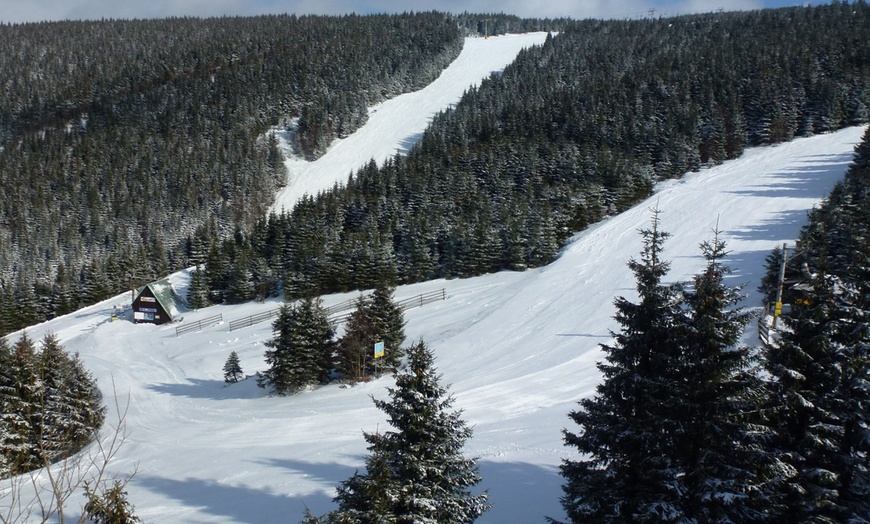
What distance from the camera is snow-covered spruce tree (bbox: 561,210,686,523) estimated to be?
8227mm

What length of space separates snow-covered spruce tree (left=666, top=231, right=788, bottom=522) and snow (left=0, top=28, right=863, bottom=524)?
498 cm

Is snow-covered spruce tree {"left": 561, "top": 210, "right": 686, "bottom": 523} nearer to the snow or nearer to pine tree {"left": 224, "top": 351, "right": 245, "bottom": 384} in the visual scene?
the snow

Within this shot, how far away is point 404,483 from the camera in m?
9.24

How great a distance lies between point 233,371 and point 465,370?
13.1m

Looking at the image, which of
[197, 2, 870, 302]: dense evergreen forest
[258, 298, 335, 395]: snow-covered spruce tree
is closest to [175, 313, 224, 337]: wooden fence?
[197, 2, 870, 302]: dense evergreen forest

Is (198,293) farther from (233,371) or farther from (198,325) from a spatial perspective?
(233,371)

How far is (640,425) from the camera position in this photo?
27.7 ft

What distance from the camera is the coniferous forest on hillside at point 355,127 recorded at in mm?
50500

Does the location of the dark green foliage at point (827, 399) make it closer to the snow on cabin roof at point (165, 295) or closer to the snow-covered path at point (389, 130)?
the snow on cabin roof at point (165, 295)

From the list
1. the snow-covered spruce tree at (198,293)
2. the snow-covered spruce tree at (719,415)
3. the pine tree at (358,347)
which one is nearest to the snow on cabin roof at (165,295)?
the snow-covered spruce tree at (198,293)

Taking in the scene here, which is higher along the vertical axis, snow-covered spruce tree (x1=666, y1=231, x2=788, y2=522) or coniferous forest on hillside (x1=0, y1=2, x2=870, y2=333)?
coniferous forest on hillside (x1=0, y1=2, x2=870, y2=333)

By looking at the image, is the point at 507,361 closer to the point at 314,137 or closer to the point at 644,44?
the point at 314,137

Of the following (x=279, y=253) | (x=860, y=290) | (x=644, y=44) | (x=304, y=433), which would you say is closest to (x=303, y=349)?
(x=304, y=433)

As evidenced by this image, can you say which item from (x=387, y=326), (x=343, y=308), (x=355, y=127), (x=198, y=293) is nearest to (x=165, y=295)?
(x=198, y=293)
